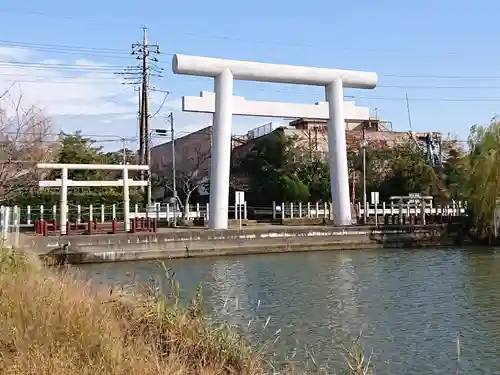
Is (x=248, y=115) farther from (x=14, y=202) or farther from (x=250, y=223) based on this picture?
(x=14, y=202)

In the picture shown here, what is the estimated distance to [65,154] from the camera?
3600 centimetres

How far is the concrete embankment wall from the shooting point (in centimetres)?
2233

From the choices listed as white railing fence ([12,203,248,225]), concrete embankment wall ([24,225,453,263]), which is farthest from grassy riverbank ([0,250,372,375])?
white railing fence ([12,203,248,225])

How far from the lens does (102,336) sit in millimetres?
5172

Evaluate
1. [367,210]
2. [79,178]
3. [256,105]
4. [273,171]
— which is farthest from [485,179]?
→ [79,178]

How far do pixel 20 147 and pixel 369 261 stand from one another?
14831 millimetres

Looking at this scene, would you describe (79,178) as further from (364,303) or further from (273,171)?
(364,303)

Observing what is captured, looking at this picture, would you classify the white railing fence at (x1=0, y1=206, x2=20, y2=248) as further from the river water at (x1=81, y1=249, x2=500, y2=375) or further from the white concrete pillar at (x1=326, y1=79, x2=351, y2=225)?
the white concrete pillar at (x1=326, y1=79, x2=351, y2=225)

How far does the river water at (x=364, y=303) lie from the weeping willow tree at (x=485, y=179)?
4807 millimetres

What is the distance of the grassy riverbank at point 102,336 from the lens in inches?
178

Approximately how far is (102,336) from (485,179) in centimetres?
2463

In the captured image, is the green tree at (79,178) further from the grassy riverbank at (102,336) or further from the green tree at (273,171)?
the grassy riverbank at (102,336)

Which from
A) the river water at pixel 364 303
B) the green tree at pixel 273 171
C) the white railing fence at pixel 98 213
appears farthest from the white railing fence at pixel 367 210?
the river water at pixel 364 303

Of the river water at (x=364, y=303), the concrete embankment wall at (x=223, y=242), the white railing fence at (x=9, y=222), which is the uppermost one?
the white railing fence at (x=9, y=222)
